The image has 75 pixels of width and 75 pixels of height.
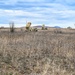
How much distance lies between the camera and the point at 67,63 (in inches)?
588

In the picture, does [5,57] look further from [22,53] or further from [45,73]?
[45,73]

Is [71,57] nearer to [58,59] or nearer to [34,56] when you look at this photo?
[58,59]

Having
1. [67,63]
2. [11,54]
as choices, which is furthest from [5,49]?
[67,63]

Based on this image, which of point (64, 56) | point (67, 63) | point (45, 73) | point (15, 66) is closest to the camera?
point (45, 73)

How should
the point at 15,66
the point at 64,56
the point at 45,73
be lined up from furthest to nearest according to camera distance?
the point at 64,56, the point at 15,66, the point at 45,73

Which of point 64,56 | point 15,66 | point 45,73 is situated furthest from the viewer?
point 64,56

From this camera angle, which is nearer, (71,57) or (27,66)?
(27,66)

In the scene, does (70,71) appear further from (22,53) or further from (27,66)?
(22,53)

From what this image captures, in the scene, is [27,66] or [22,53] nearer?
[27,66]

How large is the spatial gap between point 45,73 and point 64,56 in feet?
11.7

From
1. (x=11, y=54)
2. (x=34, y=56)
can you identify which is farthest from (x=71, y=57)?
(x=11, y=54)

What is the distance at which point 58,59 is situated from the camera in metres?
15.3

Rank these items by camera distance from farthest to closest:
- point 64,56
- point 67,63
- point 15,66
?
1. point 64,56
2. point 67,63
3. point 15,66

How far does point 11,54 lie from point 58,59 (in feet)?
7.73
